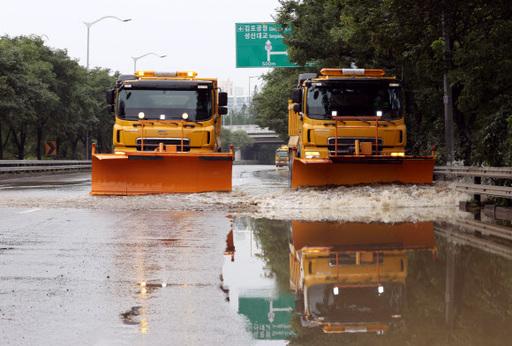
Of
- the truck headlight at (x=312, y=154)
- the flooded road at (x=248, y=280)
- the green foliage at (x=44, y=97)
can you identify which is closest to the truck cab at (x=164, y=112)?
the truck headlight at (x=312, y=154)

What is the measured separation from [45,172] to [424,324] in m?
42.6

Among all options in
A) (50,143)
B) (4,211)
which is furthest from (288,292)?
(50,143)

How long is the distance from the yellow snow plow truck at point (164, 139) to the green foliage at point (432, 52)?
4952 millimetres

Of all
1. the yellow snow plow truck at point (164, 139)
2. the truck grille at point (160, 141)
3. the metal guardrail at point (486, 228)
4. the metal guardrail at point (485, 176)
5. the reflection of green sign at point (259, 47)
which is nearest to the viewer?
the metal guardrail at point (486, 228)

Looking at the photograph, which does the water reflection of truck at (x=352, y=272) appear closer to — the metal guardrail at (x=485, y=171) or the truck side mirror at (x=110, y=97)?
the metal guardrail at (x=485, y=171)

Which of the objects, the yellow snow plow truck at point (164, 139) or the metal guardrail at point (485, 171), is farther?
the yellow snow plow truck at point (164, 139)

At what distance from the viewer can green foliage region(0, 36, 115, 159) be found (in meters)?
44.0

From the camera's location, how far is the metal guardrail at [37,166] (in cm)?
3960

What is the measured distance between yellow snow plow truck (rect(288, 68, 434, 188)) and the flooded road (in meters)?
4.34

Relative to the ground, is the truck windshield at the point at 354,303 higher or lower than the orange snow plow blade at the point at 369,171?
lower

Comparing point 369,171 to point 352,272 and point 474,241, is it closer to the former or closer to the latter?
point 474,241

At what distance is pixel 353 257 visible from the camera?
9.20m

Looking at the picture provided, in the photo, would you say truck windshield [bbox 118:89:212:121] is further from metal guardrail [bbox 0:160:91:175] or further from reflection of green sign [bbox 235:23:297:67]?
reflection of green sign [bbox 235:23:297:67]

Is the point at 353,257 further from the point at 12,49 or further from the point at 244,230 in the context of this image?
the point at 12,49
